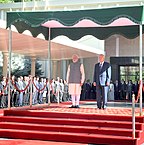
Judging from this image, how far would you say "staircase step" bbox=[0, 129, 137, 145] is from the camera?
8956 mm

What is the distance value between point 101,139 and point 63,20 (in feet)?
13.0

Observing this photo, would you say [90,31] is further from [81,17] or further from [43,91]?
[43,91]

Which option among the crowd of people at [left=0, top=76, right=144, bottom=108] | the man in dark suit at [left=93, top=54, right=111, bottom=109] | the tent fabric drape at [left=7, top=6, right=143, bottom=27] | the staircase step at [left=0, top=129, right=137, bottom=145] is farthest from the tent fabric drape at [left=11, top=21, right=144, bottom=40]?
the staircase step at [left=0, top=129, right=137, bottom=145]

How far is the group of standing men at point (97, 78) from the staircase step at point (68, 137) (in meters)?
2.56

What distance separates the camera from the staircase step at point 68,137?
A: 8956 millimetres

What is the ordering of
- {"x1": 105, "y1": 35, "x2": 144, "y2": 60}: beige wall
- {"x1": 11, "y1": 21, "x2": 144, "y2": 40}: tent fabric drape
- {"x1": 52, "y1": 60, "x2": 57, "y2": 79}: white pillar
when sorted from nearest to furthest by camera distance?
{"x1": 11, "y1": 21, "x2": 144, "y2": 40}: tent fabric drape
{"x1": 105, "y1": 35, "x2": 144, "y2": 60}: beige wall
{"x1": 52, "y1": 60, "x2": 57, "y2": 79}: white pillar

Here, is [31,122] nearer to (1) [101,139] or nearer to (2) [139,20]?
(1) [101,139]

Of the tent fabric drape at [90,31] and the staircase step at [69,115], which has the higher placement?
the tent fabric drape at [90,31]

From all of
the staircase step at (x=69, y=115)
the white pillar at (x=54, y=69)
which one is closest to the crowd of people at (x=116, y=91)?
the white pillar at (x=54, y=69)

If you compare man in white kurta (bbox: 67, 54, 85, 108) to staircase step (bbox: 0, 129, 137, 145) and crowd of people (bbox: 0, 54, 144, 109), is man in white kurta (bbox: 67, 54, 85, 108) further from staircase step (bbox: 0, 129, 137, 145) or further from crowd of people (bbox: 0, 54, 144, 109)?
staircase step (bbox: 0, 129, 137, 145)

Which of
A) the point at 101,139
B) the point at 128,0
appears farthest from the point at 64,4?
the point at 101,139

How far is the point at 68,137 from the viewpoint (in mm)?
9508

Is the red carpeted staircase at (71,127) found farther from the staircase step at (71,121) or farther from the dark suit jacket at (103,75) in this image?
the dark suit jacket at (103,75)

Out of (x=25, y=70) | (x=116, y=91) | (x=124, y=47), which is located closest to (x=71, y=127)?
(x=116, y=91)
